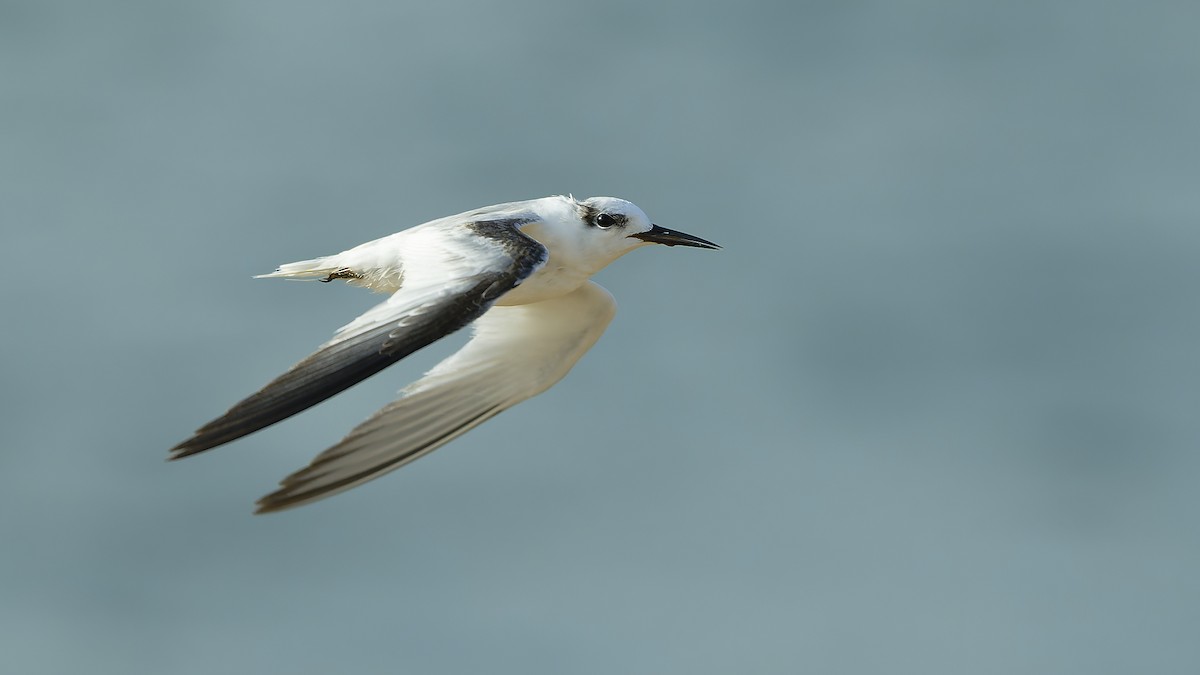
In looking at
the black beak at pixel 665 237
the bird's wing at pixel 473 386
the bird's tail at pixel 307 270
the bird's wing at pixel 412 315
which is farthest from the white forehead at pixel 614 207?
the bird's tail at pixel 307 270

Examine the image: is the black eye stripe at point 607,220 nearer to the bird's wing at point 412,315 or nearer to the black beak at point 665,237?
the black beak at point 665,237

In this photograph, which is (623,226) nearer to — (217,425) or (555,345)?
(555,345)

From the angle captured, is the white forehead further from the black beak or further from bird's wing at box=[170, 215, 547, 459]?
bird's wing at box=[170, 215, 547, 459]

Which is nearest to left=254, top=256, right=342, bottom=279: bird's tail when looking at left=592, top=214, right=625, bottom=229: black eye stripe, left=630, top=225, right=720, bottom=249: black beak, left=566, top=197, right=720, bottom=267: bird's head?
left=566, top=197, right=720, bottom=267: bird's head

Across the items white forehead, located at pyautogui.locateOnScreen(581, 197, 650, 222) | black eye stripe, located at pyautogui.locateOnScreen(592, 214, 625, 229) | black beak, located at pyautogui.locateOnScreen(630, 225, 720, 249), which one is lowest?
black beak, located at pyautogui.locateOnScreen(630, 225, 720, 249)

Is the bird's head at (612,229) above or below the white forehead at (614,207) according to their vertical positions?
below

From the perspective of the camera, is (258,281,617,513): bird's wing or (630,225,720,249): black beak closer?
(258,281,617,513): bird's wing

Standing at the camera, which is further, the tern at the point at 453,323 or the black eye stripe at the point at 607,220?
the black eye stripe at the point at 607,220
